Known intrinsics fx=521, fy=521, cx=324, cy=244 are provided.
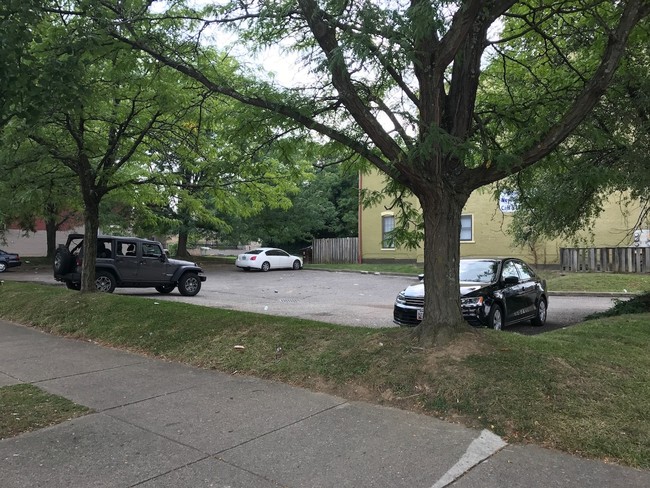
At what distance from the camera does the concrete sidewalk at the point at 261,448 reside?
364 cm

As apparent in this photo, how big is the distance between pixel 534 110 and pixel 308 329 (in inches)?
172

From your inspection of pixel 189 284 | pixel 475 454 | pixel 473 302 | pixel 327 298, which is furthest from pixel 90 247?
pixel 475 454

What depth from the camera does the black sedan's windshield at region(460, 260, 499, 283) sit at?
9844mm

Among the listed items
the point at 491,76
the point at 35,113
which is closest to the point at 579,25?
the point at 491,76

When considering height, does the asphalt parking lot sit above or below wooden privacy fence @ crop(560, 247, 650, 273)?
below

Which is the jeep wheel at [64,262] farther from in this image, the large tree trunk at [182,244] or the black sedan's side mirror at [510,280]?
the large tree trunk at [182,244]

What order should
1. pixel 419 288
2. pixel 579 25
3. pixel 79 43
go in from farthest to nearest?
pixel 419 288
pixel 579 25
pixel 79 43

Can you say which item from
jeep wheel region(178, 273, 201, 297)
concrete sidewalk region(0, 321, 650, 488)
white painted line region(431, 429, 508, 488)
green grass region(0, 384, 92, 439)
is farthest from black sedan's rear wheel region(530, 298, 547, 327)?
jeep wheel region(178, 273, 201, 297)

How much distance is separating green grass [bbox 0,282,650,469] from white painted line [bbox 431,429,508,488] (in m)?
0.19

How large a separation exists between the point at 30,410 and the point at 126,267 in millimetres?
10642

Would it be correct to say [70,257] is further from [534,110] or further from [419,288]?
[534,110]

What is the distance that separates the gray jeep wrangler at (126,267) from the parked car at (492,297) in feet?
30.0

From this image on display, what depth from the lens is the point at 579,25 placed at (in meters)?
8.38

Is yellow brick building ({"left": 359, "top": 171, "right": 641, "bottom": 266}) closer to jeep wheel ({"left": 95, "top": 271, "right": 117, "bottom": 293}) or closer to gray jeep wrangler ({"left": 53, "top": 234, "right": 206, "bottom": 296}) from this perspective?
gray jeep wrangler ({"left": 53, "top": 234, "right": 206, "bottom": 296})
